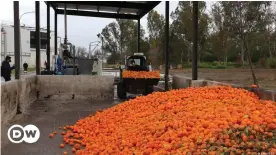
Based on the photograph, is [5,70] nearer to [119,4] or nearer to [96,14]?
[119,4]

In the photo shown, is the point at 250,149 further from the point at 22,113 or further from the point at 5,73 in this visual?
the point at 5,73

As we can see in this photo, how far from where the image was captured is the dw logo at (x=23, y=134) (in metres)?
6.24

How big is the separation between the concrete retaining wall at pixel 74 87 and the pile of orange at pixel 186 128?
16.7 ft

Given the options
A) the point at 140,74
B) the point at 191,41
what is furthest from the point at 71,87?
the point at 191,41

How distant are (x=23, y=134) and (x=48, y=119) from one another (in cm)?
160

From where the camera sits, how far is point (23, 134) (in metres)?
6.78

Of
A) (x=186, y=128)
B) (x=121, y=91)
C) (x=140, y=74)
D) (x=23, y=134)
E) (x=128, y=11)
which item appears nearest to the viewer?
(x=186, y=128)

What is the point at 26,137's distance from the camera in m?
6.57

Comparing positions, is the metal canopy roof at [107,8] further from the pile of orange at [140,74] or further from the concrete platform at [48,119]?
the concrete platform at [48,119]

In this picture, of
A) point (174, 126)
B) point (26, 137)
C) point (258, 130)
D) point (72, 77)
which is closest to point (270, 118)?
point (258, 130)

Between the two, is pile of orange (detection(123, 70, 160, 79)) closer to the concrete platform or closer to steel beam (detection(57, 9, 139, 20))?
the concrete platform

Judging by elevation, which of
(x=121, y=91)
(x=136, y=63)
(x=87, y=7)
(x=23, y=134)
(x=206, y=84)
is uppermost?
(x=87, y=7)

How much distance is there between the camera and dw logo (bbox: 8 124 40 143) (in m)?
6.24

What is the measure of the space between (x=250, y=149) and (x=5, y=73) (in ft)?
41.5
